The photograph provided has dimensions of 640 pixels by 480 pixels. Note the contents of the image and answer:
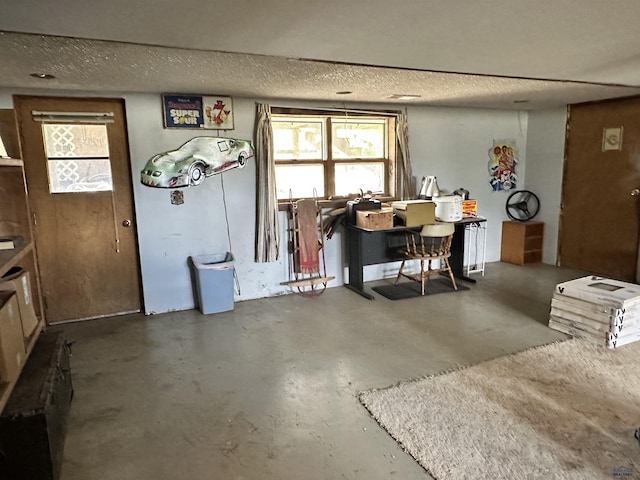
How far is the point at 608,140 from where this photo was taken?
5215 millimetres

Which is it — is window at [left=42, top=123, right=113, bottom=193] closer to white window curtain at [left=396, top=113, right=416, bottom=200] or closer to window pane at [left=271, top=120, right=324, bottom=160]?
window pane at [left=271, top=120, right=324, bottom=160]

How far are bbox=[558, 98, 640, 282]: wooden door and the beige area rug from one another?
7.91ft

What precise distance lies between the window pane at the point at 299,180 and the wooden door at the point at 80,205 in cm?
158

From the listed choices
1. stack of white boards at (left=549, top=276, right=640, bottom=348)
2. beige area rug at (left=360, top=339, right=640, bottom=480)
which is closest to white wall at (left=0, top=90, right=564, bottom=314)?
stack of white boards at (left=549, top=276, right=640, bottom=348)

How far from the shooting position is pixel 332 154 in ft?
16.6

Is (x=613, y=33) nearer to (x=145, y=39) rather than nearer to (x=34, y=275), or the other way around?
(x=145, y=39)

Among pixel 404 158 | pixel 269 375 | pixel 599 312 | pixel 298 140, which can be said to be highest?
pixel 298 140

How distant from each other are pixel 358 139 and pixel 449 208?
1.38m

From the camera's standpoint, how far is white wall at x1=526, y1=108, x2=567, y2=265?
5805 millimetres

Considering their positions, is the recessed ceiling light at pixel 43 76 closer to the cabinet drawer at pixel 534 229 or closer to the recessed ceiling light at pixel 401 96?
the recessed ceiling light at pixel 401 96

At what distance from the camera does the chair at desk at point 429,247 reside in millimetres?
4684

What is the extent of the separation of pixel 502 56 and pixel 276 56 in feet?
5.04

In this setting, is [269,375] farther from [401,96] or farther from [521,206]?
[521,206]

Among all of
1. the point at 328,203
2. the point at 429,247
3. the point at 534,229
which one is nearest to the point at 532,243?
the point at 534,229
